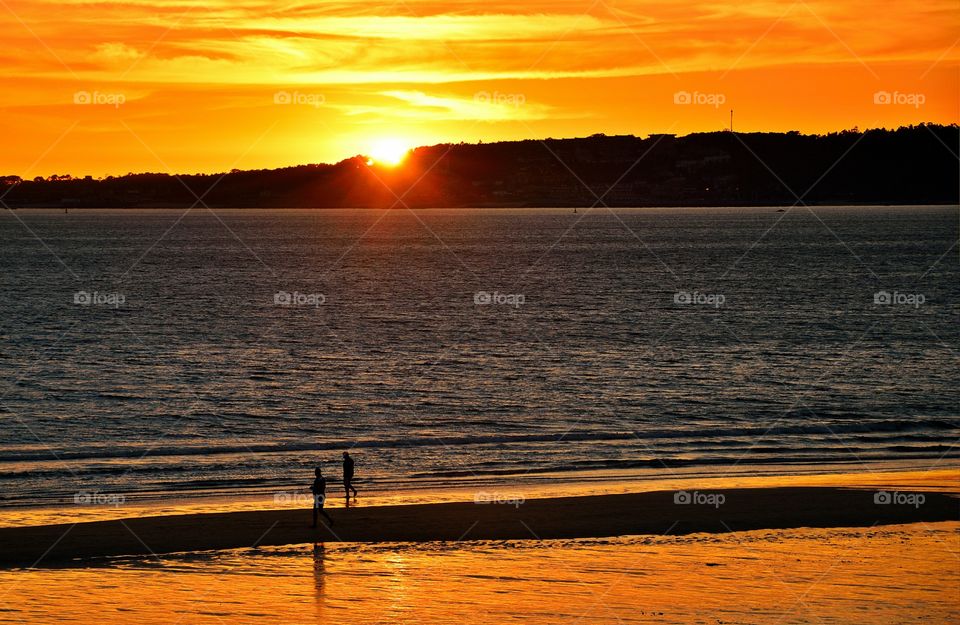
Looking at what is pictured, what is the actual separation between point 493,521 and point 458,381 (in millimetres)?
27889

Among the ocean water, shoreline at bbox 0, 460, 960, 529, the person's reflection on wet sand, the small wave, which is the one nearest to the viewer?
the person's reflection on wet sand

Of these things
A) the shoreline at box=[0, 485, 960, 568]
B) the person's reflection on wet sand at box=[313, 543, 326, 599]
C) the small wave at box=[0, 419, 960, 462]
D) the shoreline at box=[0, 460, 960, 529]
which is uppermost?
the small wave at box=[0, 419, 960, 462]

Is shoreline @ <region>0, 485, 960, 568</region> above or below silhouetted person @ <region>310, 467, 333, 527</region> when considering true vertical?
below

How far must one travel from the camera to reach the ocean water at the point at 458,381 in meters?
35.7

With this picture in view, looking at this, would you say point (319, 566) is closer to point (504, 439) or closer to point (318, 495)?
point (318, 495)

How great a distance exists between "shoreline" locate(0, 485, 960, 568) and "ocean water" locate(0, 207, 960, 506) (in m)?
4.76

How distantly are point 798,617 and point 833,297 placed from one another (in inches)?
3425

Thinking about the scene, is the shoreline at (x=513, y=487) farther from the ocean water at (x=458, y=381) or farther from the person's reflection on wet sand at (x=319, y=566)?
the person's reflection on wet sand at (x=319, y=566)

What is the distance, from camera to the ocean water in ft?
117

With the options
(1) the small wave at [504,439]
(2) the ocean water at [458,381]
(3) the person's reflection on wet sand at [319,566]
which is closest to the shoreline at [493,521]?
(3) the person's reflection on wet sand at [319,566]

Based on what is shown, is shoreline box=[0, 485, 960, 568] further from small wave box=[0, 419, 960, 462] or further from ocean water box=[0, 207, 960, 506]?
small wave box=[0, 419, 960, 462]

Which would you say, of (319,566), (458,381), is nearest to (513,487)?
(319,566)

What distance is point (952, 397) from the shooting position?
4794 cm

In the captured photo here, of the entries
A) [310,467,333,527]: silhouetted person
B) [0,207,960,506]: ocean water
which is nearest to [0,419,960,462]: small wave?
[0,207,960,506]: ocean water
